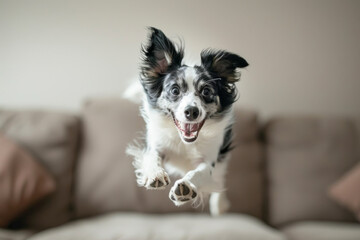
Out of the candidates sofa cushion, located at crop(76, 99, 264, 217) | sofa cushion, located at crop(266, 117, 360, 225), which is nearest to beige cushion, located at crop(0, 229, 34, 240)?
sofa cushion, located at crop(76, 99, 264, 217)

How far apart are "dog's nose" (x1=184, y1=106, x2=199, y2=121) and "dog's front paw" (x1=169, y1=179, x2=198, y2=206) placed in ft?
0.21

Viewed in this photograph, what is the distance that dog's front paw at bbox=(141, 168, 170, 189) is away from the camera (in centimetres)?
37

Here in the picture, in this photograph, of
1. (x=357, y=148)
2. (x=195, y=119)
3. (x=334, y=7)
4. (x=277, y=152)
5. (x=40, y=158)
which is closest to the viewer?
(x=195, y=119)

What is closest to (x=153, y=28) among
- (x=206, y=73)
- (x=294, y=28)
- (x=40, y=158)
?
(x=206, y=73)

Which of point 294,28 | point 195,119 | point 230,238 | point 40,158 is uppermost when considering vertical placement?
point 294,28

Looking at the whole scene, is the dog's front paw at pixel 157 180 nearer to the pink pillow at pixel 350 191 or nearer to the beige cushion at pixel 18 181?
the beige cushion at pixel 18 181

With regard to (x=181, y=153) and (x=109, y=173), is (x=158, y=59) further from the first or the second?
(x=109, y=173)

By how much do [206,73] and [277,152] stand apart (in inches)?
51.8

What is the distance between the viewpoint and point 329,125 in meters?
1.63

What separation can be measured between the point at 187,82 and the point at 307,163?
1.50m

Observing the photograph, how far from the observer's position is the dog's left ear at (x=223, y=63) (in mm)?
357

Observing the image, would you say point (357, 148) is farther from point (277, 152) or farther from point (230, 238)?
point (230, 238)

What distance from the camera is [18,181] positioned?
1.45 m

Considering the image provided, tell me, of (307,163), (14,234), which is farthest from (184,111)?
(307,163)
